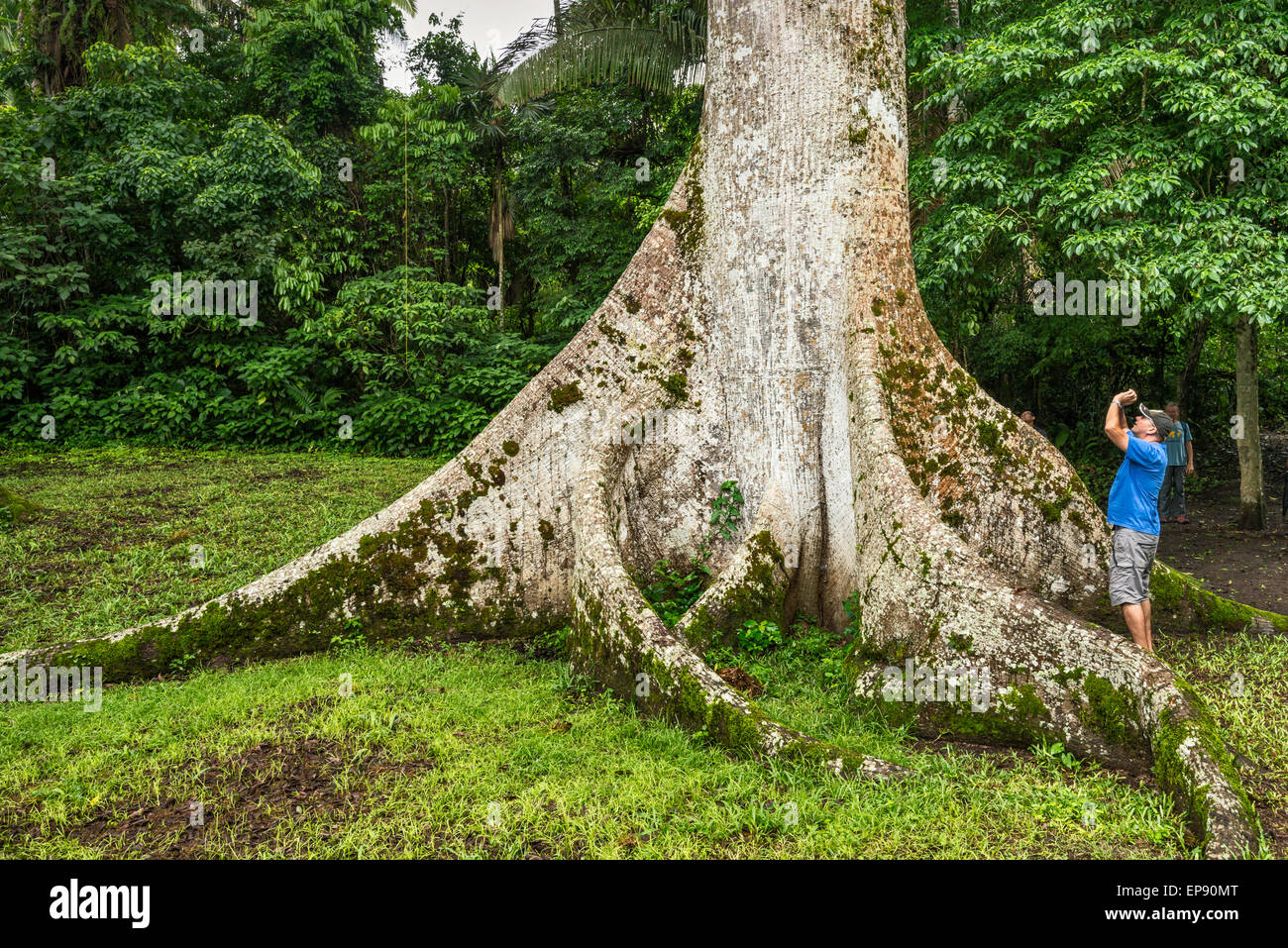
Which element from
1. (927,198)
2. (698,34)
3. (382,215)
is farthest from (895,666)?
(382,215)

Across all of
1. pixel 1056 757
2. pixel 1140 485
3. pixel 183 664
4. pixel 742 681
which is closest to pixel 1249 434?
pixel 1140 485

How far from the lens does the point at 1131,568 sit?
5211 mm

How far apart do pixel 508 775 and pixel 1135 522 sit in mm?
3974

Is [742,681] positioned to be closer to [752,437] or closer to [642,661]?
[642,661]

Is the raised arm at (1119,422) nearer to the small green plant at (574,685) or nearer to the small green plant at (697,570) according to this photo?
the small green plant at (697,570)

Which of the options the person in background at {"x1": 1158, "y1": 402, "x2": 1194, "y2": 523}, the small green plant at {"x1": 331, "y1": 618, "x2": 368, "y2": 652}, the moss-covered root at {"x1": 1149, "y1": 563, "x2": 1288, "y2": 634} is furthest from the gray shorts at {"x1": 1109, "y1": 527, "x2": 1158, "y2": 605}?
the person in background at {"x1": 1158, "y1": 402, "x2": 1194, "y2": 523}

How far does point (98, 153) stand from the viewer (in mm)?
14984

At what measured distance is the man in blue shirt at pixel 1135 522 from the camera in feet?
17.0

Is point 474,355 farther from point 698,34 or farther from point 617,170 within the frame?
point 698,34

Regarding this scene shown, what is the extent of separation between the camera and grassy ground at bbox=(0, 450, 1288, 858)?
345 cm

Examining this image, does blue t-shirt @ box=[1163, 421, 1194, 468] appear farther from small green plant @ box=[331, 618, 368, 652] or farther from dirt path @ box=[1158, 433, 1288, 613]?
small green plant @ box=[331, 618, 368, 652]

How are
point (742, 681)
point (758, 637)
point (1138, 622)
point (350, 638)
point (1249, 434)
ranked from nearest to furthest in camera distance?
point (742, 681), point (1138, 622), point (758, 637), point (350, 638), point (1249, 434)

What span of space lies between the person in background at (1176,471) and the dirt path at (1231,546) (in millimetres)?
198

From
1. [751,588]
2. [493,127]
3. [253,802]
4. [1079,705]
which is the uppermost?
[493,127]
